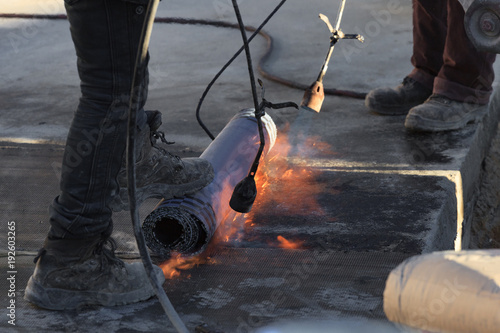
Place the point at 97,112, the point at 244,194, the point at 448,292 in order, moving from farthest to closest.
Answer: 1. the point at 244,194
2. the point at 97,112
3. the point at 448,292

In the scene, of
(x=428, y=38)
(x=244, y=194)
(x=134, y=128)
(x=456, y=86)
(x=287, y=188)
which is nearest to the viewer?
(x=134, y=128)

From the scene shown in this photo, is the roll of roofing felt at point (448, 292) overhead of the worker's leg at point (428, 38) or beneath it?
beneath

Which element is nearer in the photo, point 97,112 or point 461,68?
point 97,112

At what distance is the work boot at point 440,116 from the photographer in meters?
3.48

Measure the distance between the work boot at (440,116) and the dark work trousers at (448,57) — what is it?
0.06m

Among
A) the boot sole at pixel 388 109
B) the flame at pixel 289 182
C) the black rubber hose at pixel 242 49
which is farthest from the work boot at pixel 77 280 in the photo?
the boot sole at pixel 388 109

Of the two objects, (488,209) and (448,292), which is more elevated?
(448,292)

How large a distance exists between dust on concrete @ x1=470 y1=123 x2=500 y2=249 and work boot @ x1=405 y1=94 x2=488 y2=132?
0.38 meters

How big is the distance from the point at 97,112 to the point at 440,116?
204 centimetres

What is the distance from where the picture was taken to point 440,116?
3.50 metres

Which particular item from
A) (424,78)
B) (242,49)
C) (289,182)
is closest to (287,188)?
(289,182)

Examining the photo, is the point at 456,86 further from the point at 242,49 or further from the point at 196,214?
the point at 196,214

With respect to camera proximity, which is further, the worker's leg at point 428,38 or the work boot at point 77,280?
the worker's leg at point 428,38

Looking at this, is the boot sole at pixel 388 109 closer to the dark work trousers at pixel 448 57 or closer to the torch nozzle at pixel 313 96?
the dark work trousers at pixel 448 57
